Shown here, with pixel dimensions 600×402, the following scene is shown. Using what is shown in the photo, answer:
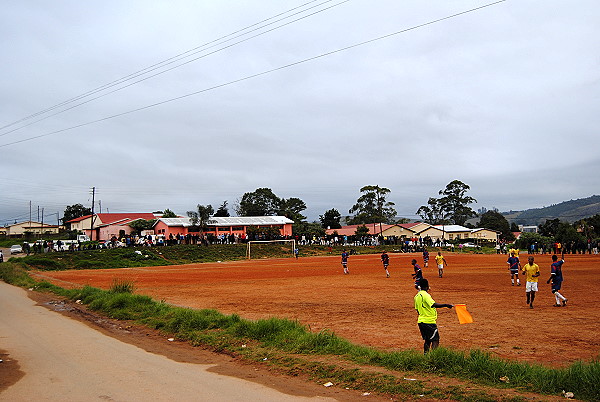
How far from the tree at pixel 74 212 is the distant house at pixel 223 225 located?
182 feet

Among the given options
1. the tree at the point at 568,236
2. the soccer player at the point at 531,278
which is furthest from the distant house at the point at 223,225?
the soccer player at the point at 531,278

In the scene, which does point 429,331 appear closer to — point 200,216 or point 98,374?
point 98,374

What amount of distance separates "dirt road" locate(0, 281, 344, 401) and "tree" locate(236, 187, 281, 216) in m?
105

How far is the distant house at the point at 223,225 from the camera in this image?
79.5 metres

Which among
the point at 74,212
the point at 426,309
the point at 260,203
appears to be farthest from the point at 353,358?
the point at 74,212

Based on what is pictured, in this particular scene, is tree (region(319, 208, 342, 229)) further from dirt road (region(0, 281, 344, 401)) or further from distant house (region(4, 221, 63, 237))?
dirt road (region(0, 281, 344, 401))

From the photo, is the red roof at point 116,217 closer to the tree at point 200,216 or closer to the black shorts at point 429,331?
the tree at point 200,216

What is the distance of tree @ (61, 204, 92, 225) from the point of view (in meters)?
129

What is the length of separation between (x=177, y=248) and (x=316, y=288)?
4153 cm

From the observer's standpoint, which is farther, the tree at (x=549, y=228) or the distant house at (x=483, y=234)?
the distant house at (x=483, y=234)

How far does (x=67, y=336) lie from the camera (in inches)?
534

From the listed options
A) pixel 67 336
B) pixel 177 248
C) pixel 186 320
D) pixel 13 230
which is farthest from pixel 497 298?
pixel 13 230

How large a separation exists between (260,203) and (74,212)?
161 ft

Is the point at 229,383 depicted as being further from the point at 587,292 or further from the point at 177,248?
the point at 177,248
